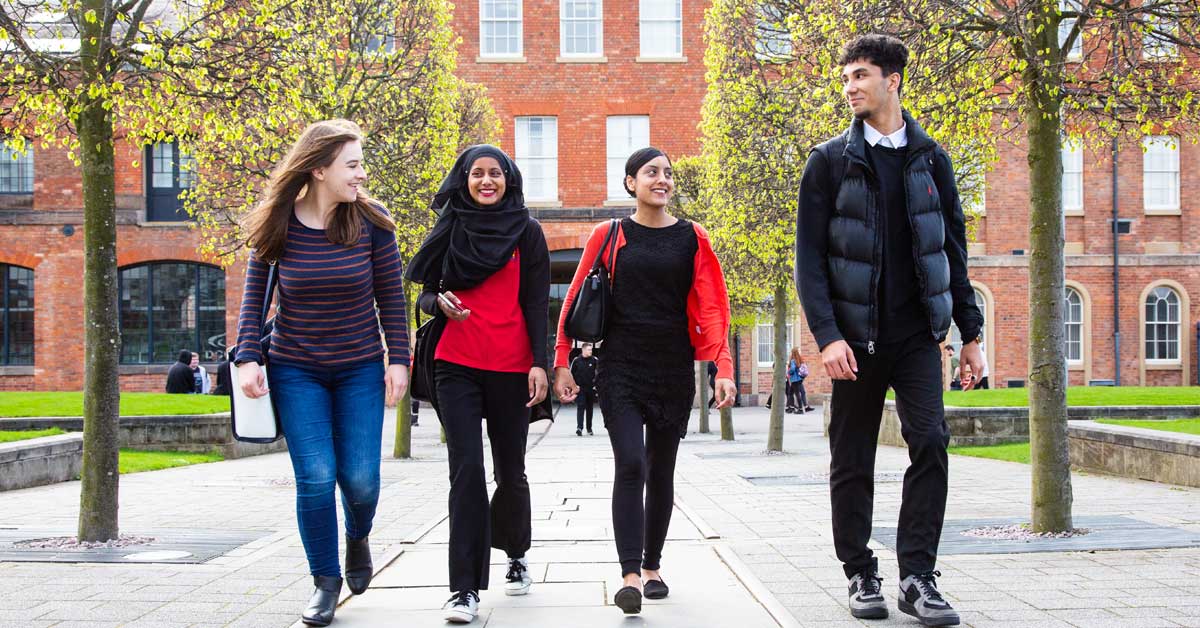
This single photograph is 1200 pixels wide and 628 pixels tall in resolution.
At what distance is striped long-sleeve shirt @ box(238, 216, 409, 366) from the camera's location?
4.75 meters

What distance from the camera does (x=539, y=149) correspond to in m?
33.2

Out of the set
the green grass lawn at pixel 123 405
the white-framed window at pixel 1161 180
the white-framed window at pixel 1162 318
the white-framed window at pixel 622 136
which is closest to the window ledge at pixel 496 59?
the white-framed window at pixel 622 136

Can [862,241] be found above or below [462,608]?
above

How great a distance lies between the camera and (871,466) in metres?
4.84

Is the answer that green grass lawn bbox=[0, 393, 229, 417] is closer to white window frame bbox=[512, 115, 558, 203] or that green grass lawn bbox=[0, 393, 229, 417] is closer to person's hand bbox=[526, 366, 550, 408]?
person's hand bbox=[526, 366, 550, 408]

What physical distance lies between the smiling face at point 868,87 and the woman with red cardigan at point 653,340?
2.85ft

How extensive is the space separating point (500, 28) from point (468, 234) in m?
29.4

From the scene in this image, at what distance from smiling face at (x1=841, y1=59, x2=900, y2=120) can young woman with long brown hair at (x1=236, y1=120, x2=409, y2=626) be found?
7.00 ft

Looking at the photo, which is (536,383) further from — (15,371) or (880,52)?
(15,371)

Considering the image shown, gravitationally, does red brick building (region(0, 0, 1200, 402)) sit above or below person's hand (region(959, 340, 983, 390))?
above

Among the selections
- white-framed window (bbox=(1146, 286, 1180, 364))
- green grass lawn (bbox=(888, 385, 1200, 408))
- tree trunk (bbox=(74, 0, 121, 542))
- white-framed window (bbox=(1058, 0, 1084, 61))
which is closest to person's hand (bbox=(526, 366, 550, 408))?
tree trunk (bbox=(74, 0, 121, 542))

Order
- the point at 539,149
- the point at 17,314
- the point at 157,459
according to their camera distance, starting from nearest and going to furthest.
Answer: the point at 157,459 < the point at 17,314 < the point at 539,149

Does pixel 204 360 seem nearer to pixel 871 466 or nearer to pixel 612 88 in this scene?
pixel 612 88

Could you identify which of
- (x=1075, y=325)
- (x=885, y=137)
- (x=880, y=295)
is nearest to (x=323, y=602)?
(x=880, y=295)
